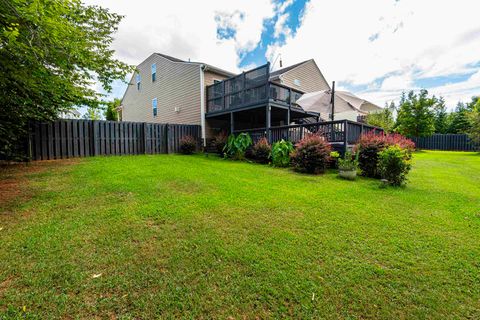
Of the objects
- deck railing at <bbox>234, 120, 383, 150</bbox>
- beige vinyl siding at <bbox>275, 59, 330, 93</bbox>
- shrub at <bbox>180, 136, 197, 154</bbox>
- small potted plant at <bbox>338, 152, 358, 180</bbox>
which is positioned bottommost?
small potted plant at <bbox>338, 152, 358, 180</bbox>

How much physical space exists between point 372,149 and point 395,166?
128cm

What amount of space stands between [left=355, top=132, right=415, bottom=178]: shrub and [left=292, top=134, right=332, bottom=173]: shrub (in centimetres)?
105

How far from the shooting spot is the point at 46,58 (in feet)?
15.3

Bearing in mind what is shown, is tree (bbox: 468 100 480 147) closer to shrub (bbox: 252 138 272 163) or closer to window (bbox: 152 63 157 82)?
shrub (bbox: 252 138 272 163)

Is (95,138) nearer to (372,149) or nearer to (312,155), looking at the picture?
(312,155)

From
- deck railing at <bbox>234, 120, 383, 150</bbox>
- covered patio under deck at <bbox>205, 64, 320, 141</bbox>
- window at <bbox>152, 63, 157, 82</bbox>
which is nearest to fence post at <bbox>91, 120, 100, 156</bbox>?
covered patio under deck at <bbox>205, 64, 320, 141</bbox>

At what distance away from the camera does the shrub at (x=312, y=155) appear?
715cm

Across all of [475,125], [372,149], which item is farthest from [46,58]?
[475,125]

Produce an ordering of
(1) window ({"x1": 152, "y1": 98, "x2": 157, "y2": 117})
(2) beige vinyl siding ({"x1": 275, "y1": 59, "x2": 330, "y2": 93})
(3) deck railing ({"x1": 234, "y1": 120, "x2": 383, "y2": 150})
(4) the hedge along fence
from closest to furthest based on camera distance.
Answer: (3) deck railing ({"x1": 234, "y1": 120, "x2": 383, "y2": 150}) < (2) beige vinyl siding ({"x1": 275, "y1": 59, "x2": 330, "y2": 93}) < (1) window ({"x1": 152, "y1": 98, "x2": 157, "y2": 117}) < (4) the hedge along fence

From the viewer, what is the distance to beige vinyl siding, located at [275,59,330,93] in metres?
15.7

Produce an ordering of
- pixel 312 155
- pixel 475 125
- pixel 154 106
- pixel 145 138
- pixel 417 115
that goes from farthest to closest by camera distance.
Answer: pixel 417 115, pixel 154 106, pixel 475 125, pixel 145 138, pixel 312 155

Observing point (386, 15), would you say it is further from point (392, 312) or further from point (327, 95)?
point (392, 312)

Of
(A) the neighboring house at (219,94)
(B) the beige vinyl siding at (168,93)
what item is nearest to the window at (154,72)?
(A) the neighboring house at (219,94)

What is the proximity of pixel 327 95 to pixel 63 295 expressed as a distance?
11.1m
